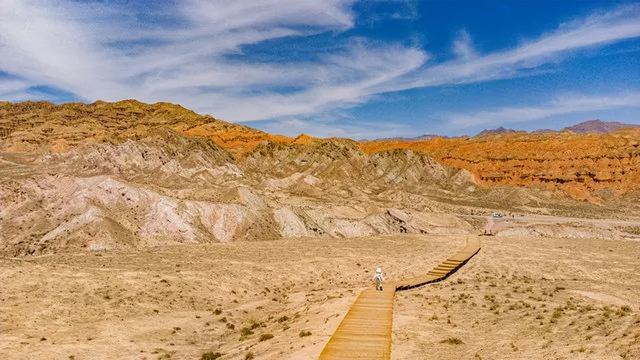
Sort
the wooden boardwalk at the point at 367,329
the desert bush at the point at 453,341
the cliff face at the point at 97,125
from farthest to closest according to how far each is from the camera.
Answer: the cliff face at the point at 97,125 → the desert bush at the point at 453,341 → the wooden boardwalk at the point at 367,329

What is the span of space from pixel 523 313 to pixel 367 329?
6706 mm

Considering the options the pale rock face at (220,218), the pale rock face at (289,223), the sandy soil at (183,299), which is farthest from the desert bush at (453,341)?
the pale rock face at (289,223)

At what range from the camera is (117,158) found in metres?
92.7

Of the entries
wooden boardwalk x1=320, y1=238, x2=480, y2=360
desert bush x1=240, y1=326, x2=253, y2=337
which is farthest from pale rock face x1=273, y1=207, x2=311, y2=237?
desert bush x1=240, y1=326, x2=253, y2=337

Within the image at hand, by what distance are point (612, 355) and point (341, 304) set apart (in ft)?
33.0

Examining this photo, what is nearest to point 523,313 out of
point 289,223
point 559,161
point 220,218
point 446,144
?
point 220,218

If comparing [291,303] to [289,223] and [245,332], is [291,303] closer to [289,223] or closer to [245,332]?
[245,332]

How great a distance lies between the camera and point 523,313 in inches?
762

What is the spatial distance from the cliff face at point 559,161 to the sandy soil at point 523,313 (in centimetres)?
8724

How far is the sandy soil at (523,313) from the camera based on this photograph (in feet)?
48.5

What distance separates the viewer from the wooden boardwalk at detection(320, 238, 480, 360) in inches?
568

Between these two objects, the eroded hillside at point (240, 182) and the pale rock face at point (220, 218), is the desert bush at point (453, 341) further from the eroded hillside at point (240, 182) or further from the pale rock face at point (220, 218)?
the pale rock face at point (220, 218)

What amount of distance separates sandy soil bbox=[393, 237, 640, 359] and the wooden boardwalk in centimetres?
48

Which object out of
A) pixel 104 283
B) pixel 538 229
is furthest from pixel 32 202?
pixel 538 229
